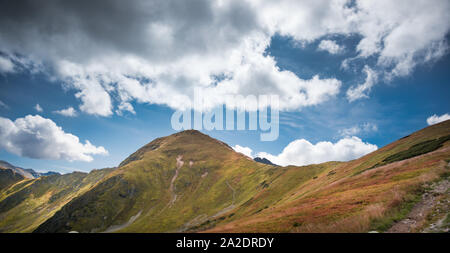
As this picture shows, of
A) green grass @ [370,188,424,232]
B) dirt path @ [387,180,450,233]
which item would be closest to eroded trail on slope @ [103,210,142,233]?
green grass @ [370,188,424,232]

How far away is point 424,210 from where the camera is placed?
17719mm

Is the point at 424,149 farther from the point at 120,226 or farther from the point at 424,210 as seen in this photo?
the point at 120,226

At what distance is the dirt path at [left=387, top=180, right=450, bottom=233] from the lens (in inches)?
615

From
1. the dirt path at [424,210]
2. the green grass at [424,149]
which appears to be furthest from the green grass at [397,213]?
the green grass at [424,149]

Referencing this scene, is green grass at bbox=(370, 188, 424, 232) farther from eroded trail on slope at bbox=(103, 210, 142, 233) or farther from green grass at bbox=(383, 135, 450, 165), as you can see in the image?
eroded trail on slope at bbox=(103, 210, 142, 233)

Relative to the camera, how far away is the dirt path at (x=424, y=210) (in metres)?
15.6

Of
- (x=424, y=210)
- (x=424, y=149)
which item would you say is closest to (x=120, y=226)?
(x=424, y=149)

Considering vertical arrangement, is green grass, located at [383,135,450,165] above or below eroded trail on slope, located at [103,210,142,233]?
above

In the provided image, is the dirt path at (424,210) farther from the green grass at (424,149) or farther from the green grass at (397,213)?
the green grass at (424,149)
